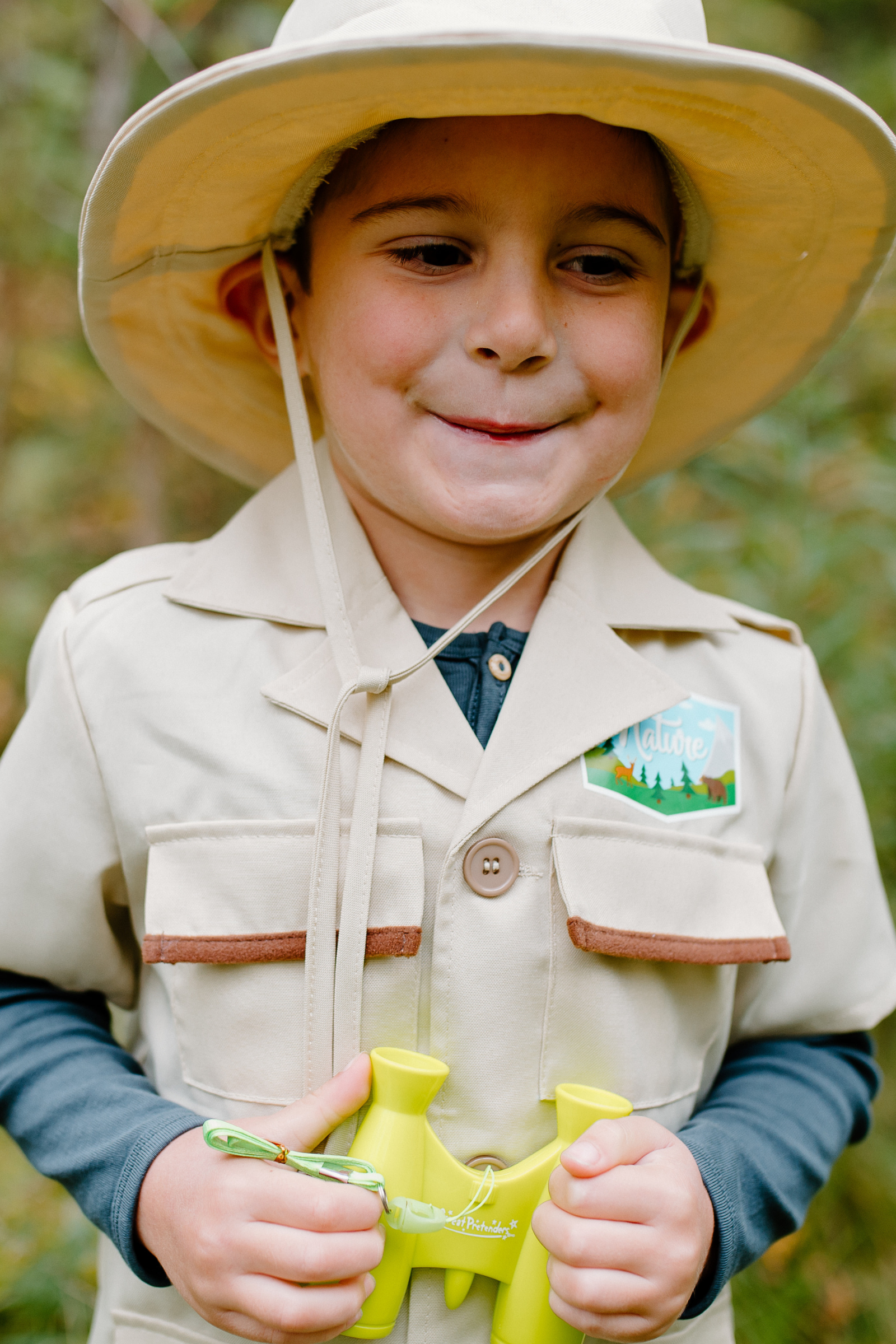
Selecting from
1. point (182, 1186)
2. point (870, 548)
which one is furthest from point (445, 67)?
point (870, 548)

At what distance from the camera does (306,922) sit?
114 centimetres

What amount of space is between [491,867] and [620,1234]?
37 cm

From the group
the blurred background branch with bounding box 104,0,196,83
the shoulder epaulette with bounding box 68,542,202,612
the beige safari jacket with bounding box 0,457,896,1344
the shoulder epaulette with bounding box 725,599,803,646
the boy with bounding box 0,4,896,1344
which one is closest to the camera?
the boy with bounding box 0,4,896,1344

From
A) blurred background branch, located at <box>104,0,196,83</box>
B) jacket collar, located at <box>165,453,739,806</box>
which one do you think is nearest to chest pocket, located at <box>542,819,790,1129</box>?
jacket collar, located at <box>165,453,739,806</box>

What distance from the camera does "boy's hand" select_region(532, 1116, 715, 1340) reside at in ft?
3.35

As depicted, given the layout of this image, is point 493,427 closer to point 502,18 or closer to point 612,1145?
point 502,18

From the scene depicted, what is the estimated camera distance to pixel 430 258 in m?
1.17

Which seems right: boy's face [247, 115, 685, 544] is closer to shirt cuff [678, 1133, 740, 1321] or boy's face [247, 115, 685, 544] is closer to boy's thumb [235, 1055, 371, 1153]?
boy's thumb [235, 1055, 371, 1153]

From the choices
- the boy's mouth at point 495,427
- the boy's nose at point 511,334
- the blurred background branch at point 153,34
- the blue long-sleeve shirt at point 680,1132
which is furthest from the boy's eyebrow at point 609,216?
the blurred background branch at point 153,34

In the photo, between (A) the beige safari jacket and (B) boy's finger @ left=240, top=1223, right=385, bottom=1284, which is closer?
(B) boy's finger @ left=240, top=1223, right=385, bottom=1284

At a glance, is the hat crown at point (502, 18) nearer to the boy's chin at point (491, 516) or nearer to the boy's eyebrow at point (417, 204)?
the boy's eyebrow at point (417, 204)

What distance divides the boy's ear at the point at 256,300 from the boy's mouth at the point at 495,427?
0.30m

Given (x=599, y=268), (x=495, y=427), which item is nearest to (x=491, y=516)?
(x=495, y=427)

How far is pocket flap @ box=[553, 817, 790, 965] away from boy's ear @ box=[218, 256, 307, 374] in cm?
70
